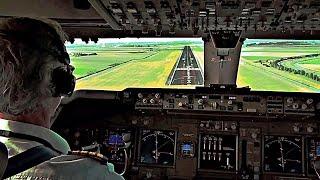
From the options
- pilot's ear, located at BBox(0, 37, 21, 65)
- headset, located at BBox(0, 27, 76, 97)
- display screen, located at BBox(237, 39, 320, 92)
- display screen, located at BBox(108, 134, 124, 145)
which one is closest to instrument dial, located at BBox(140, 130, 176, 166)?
display screen, located at BBox(108, 134, 124, 145)

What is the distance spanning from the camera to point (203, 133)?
4703mm

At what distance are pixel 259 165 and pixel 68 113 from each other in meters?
1.97

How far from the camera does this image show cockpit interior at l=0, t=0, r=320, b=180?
4.42 m

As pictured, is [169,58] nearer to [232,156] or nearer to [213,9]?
[232,156]

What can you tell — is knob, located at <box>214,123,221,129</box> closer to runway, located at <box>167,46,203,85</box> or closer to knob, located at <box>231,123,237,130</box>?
knob, located at <box>231,123,237,130</box>

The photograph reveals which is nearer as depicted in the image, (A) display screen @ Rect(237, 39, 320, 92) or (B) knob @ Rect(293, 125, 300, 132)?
(A) display screen @ Rect(237, 39, 320, 92)

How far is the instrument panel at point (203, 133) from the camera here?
445 cm

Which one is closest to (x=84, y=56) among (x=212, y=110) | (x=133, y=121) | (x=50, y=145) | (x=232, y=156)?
(x=133, y=121)

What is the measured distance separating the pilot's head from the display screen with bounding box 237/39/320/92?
3.56 metres

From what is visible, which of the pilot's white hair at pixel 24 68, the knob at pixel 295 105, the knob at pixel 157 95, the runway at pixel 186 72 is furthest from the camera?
the runway at pixel 186 72

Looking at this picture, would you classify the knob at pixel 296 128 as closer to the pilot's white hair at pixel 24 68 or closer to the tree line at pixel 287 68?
the tree line at pixel 287 68

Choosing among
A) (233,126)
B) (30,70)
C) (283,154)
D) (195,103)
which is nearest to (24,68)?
(30,70)

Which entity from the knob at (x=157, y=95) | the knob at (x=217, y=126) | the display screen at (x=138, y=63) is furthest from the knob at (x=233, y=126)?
the knob at (x=157, y=95)

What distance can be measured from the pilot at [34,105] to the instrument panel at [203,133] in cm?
346
